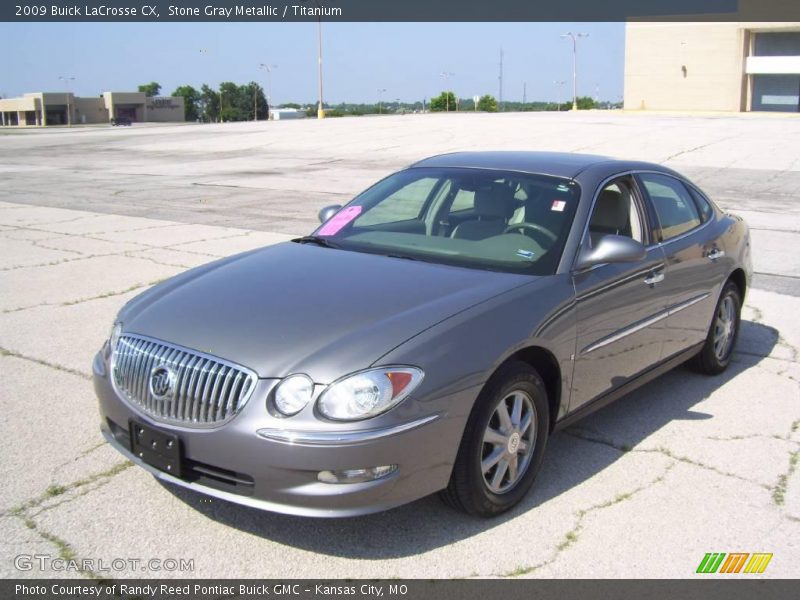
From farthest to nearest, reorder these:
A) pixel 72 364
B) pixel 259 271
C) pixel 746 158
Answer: pixel 746 158 → pixel 72 364 → pixel 259 271

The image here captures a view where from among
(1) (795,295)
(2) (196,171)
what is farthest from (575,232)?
(2) (196,171)

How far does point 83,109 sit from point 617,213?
399 feet

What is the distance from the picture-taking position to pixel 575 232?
4.46m

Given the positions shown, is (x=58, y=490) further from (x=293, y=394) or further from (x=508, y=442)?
(x=508, y=442)

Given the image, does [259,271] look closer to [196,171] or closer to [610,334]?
[610,334]

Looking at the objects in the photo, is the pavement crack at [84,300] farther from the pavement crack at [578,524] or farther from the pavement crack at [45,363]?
the pavement crack at [578,524]

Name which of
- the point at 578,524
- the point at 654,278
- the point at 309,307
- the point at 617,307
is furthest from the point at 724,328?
the point at 309,307

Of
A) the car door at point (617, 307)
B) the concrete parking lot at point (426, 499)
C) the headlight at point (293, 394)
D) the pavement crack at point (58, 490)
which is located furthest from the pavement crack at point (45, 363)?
the car door at point (617, 307)

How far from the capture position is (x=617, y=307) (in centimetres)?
454

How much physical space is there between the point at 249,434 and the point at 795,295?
6698mm

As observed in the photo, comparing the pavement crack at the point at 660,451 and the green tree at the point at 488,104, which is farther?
the green tree at the point at 488,104

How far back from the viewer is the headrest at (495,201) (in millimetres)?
4742

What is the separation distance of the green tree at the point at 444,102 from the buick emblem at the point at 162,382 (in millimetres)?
100901

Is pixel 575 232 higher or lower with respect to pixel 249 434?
higher
